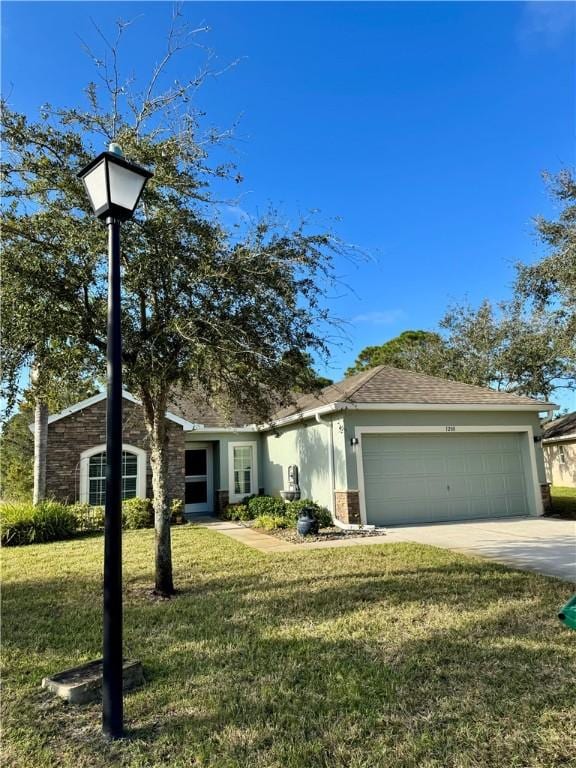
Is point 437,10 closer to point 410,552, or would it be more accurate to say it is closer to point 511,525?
point 410,552

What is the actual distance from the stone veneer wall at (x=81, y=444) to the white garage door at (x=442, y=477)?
6023mm

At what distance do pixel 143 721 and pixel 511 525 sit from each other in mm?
10898

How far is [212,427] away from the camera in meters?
16.5

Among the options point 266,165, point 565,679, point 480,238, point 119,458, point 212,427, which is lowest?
point 565,679

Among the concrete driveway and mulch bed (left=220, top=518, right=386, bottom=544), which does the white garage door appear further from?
mulch bed (left=220, top=518, right=386, bottom=544)

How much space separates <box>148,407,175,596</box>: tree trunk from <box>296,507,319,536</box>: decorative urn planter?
482cm

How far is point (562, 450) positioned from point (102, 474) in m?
21.4

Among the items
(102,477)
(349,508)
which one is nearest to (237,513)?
(102,477)

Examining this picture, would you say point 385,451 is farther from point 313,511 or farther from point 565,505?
point 565,505

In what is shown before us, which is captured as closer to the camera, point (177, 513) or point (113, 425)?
point (113, 425)

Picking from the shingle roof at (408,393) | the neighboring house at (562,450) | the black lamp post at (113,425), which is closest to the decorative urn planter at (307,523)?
the shingle roof at (408,393)

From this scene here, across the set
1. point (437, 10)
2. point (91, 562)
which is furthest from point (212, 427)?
point (437, 10)

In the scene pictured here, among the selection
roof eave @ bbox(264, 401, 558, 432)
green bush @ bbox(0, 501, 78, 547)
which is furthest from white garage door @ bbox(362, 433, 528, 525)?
green bush @ bbox(0, 501, 78, 547)

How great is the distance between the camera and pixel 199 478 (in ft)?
58.0
